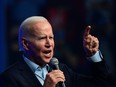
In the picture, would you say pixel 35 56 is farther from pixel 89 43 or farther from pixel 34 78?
pixel 89 43

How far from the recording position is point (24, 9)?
3.65m

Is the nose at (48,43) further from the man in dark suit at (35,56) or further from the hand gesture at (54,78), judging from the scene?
the hand gesture at (54,78)

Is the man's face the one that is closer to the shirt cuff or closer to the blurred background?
the shirt cuff

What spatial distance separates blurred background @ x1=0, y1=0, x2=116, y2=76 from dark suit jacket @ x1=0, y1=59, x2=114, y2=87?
55.6 inches

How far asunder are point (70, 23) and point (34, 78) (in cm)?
180

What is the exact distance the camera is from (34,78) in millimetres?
2004

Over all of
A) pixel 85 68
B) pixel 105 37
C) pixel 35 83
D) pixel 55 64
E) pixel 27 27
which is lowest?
pixel 85 68

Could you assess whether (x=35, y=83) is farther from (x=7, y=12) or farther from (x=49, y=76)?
(x=7, y=12)

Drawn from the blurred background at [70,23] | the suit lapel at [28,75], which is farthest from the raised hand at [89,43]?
the blurred background at [70,23]

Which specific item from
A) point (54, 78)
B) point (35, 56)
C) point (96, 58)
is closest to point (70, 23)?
point (96, 58)

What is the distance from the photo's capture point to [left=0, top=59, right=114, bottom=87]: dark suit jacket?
1956mm

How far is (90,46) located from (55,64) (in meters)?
0.33

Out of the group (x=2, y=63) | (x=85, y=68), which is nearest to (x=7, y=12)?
(x=2, y=63)

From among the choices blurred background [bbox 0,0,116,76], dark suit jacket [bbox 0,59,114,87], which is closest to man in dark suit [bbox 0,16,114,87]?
dark suit jacket [bbox 0,59,114,87]
